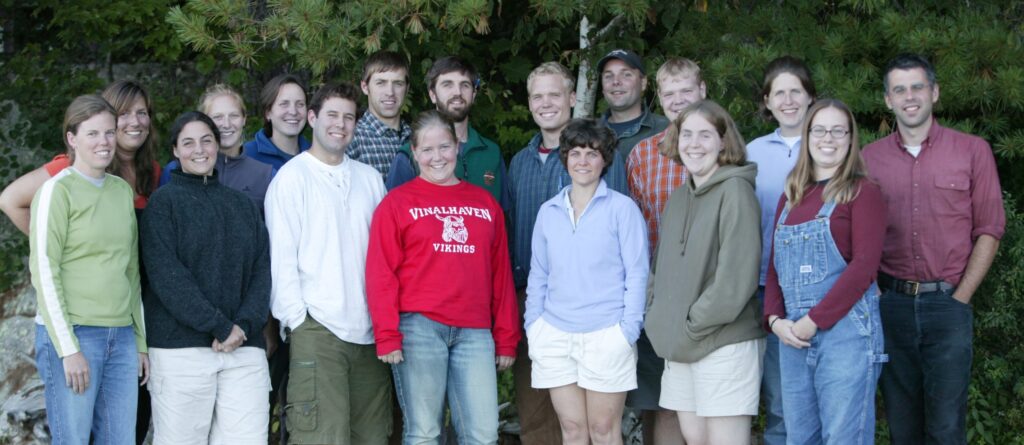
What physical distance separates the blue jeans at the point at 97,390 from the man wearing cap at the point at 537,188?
172cm

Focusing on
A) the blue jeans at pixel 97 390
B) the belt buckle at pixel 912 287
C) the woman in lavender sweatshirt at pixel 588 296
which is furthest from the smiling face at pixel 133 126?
the belt buckle at pixel 912 287

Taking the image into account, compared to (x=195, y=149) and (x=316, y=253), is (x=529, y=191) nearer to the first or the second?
(x=316, y=253)

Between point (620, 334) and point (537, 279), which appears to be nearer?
point (620, 334)

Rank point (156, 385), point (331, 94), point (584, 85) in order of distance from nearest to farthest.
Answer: point (156, 385), point (331, 94), point (584, 85)

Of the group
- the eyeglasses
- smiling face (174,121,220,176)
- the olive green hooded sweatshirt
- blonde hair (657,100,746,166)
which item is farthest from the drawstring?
smiling face (174,121,220,176)

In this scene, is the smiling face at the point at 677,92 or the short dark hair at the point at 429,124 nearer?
the short dark hair at the point at 429,124

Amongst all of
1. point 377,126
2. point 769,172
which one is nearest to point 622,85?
point 769,172

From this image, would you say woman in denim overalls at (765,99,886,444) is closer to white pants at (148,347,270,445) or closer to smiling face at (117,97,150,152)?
white pants at (148,347,270,445)

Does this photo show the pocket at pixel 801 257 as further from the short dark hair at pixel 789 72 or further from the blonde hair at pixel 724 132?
the short dark hair at pixel 789 72

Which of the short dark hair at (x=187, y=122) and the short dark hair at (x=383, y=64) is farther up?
the short dark hair at (x=383, y=64)

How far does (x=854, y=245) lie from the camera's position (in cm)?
364

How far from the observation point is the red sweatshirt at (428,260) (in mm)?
4078

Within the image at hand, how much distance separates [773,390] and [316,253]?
199 centimetres

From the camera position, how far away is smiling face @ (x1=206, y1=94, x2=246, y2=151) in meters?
4.69
